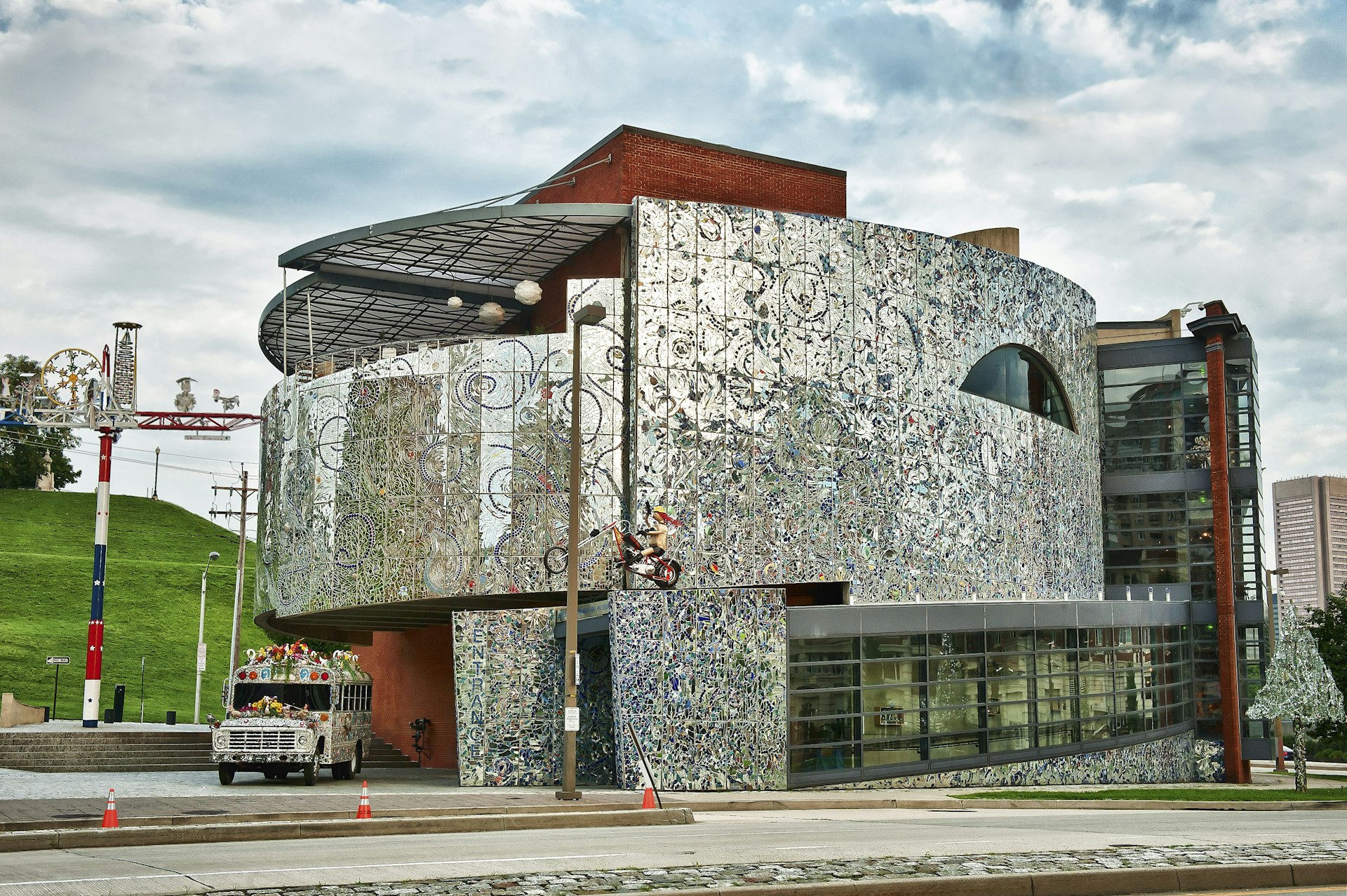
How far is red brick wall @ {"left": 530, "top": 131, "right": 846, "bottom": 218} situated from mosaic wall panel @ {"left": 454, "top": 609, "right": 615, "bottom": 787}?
41.2 feet

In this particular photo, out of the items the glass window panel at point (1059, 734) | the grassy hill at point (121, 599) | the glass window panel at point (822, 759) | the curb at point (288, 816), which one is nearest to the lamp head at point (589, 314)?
the curb at point (288, 816)

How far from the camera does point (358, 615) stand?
37281mm

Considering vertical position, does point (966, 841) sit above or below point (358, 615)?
below

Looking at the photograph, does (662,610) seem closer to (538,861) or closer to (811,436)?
(811,436)

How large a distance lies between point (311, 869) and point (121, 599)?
89660 mm

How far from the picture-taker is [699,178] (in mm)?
36531

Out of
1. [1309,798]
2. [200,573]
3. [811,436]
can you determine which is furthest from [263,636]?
[1309,798]

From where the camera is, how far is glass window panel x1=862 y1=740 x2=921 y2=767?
30.4m

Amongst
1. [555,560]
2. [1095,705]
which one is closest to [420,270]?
[555,560]

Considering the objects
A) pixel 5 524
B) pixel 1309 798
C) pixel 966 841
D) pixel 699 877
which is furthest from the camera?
pixel 5 524

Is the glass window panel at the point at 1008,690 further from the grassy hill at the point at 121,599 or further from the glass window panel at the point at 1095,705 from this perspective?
the grassy hill at the point at 121,599

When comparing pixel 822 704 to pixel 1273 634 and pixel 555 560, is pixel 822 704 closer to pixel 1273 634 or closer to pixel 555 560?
pixel 555 560

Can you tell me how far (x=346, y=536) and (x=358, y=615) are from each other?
4155 millimetres

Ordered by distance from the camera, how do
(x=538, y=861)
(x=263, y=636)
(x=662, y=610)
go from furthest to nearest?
(x=263, y=636) < (x=662, y=610) < (x=538, y=861)
